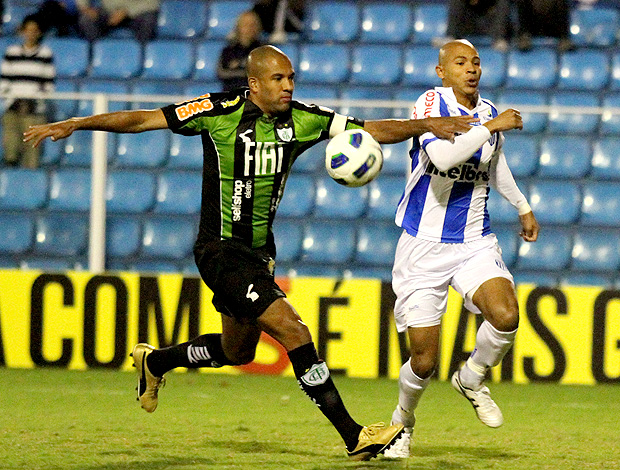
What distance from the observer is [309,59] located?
12.2 m

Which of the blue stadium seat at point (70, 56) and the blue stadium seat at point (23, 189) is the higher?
the blue stadium seat at point (70, 56)

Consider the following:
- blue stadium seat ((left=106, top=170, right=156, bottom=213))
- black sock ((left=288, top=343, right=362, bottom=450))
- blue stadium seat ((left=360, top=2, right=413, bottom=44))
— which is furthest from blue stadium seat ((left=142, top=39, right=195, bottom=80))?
black sock ((left=288, top=343, right=362, bottom=450))

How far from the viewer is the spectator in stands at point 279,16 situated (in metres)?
12.3

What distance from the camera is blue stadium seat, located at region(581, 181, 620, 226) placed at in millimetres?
9680

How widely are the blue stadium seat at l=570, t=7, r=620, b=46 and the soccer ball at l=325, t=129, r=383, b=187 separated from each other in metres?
7.35

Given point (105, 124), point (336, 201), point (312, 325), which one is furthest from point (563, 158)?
point (105, 124)

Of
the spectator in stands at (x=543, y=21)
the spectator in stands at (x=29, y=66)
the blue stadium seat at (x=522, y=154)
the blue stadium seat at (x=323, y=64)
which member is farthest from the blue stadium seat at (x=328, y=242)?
the spectator in stands at (x=543, y=21)

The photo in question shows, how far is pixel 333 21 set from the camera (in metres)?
12.7

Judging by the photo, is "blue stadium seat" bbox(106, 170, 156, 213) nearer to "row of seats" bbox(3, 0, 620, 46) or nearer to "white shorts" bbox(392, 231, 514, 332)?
"row of seats" bbox(3, 0, 620, 46)

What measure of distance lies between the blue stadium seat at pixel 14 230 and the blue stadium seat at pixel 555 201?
4259 millimetres

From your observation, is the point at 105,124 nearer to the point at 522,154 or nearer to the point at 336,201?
the point at 336,201

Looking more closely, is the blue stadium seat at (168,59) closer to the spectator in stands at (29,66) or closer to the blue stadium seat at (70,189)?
the spectator in stands at (29,66)

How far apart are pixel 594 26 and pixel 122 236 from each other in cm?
594

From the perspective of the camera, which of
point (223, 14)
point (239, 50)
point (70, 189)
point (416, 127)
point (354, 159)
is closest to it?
point (354, 159)
